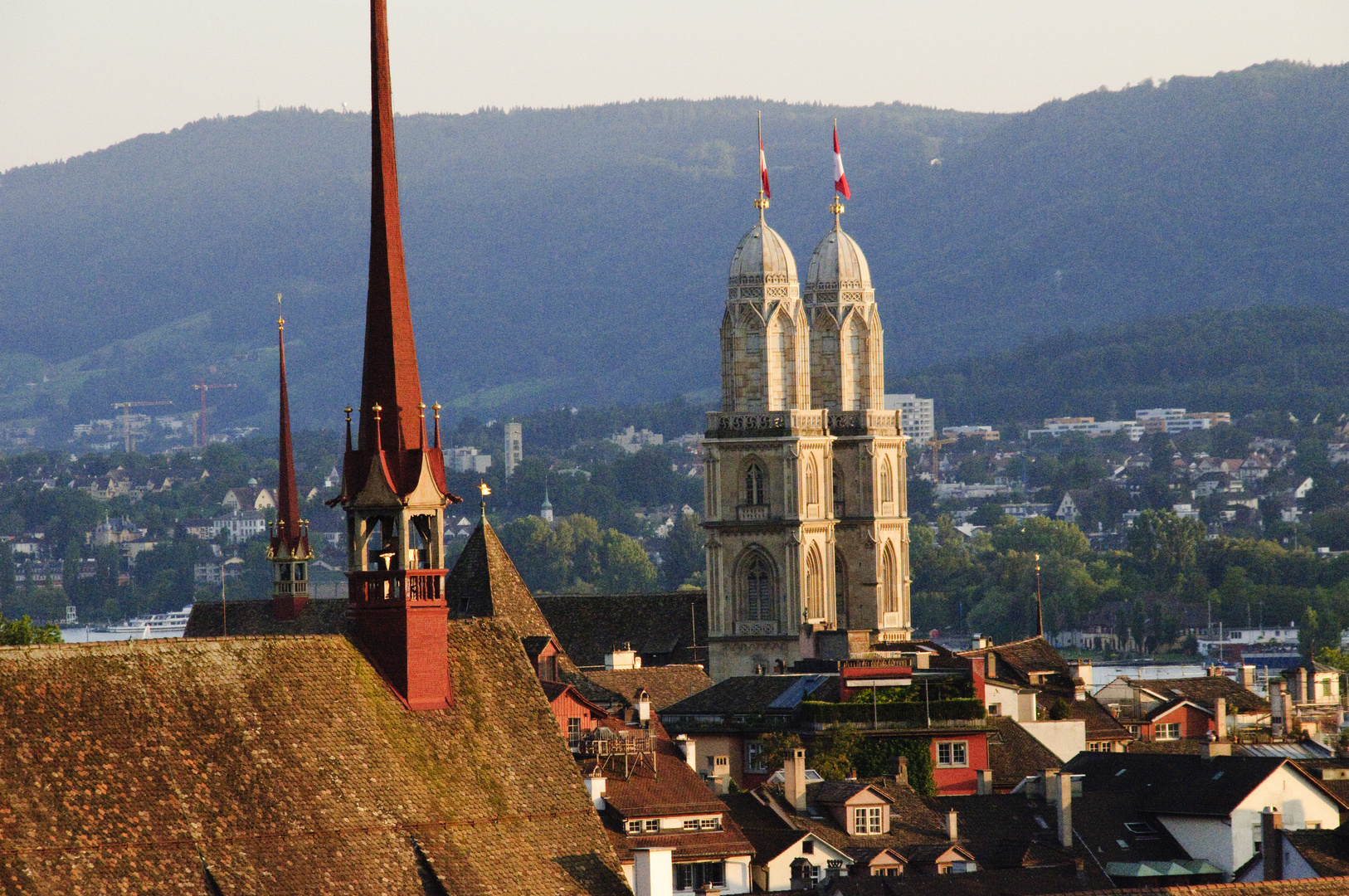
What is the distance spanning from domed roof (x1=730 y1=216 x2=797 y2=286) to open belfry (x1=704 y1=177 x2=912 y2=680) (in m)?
0.05

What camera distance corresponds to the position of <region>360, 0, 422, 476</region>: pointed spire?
159ft

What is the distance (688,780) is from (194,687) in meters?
21.7

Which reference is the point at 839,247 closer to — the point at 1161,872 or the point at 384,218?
the point at 1161,872

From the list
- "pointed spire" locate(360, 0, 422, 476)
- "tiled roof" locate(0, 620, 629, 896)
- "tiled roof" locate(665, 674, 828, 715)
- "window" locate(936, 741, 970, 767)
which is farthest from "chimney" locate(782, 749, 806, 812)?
"pointed spire" locate(360, 0, 422, 476)

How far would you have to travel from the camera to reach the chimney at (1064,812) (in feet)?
238

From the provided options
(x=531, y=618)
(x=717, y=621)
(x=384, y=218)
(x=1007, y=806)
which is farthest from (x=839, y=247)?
(x=384, y=218)

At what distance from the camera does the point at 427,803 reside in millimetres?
45156

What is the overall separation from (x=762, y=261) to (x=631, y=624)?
1615cm

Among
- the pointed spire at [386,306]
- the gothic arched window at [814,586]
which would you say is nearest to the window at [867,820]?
the pointed spire at [386,306]

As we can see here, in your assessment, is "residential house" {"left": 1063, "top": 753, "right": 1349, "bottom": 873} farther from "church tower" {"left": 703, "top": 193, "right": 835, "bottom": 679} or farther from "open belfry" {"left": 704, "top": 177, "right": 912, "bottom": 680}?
"church tower" {"left": 703, "top": 193, "right": 835, "bottom": 679}

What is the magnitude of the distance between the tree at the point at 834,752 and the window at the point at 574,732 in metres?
6.83

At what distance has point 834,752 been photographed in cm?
8338

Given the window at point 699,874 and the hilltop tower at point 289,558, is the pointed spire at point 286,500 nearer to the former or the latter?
the hilltop tower at point 289,558

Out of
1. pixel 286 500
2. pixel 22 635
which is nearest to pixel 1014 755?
pixel 22 635
